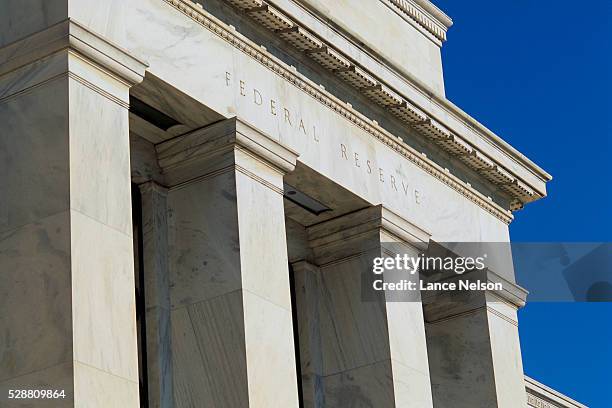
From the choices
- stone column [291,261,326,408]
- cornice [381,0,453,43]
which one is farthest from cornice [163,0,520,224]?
cornice [381,0,453,43]

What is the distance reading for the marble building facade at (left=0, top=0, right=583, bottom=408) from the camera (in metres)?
33.8

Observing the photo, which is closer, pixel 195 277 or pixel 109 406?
pixel 109 406

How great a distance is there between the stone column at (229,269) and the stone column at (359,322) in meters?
5.64

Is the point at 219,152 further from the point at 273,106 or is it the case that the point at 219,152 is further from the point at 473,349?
the point at 473,349

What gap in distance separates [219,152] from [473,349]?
15200 mm

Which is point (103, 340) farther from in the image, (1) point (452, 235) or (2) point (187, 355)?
(1) point (452, 235)

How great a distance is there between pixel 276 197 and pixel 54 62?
886 centimetres

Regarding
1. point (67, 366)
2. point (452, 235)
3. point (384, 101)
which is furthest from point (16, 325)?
point (452, 235)

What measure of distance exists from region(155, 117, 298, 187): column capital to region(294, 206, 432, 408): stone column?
5.88 m

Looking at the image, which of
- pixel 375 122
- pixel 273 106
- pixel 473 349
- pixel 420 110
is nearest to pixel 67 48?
pixel 273 106

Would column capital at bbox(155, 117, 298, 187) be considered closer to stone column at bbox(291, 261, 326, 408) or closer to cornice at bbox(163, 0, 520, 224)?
cornice at bbox(163, 0, 520, 224)

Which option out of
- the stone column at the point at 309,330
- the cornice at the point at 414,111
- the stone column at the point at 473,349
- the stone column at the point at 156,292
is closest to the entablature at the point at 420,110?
the cornice at the point at 414,111

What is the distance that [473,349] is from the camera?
52188 mm

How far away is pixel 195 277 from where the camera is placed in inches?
1591
